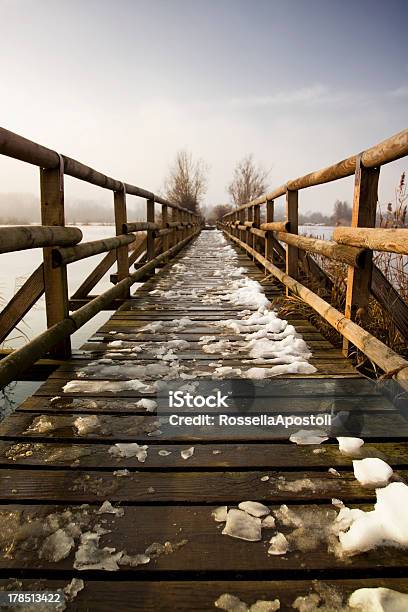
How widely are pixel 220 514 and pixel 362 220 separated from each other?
1758mm

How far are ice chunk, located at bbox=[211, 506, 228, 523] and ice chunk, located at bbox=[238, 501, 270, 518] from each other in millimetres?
49

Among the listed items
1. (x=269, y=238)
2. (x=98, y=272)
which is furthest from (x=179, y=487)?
(x=269, y=238)

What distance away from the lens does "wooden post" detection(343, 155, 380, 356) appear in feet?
7.18

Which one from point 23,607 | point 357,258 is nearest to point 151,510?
point 23,607

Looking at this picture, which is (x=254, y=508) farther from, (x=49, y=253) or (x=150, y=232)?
(x=150, y=232)

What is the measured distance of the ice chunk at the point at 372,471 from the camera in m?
1.32

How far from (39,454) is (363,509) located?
114 centimetres

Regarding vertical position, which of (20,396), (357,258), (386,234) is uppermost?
(386,234)

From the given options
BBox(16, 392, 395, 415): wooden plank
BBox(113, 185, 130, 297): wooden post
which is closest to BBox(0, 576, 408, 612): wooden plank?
BBox(16, 392, 395, 415): wooden plank

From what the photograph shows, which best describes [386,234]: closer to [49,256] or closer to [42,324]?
[49,256]

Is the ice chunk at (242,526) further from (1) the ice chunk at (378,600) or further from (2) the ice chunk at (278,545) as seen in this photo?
(1) the ice chunk at (378,600)

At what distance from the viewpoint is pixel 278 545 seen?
108 centimetres

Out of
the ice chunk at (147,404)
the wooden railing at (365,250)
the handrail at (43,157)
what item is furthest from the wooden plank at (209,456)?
the handrail at (43,157)

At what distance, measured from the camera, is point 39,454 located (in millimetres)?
1485
